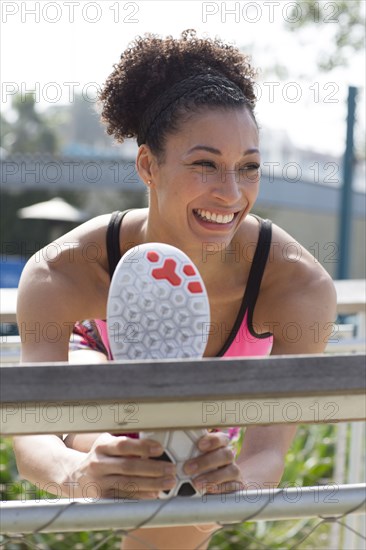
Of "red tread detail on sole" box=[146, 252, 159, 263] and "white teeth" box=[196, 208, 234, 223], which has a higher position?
"white teeth" box=[196, 208, 234, 223]

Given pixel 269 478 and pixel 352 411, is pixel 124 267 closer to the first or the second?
pixel 352 411

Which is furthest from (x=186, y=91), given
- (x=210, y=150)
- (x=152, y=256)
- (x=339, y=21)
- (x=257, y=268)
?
(x=339, y=21)

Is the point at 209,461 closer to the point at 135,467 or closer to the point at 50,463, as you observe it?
the point at 135,467

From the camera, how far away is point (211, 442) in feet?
4.03

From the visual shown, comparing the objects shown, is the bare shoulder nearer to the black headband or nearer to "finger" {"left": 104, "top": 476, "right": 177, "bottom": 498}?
the black headband

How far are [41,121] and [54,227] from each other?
92.6ft

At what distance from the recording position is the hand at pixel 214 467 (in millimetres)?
1216

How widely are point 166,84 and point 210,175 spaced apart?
0.35 metres

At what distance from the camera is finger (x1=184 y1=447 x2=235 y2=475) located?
1216mm

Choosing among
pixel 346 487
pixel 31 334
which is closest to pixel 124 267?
pixel 346 487

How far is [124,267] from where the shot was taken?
4.09 feet

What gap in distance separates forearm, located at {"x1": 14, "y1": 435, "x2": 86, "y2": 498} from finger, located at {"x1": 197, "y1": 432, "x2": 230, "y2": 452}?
0.26m

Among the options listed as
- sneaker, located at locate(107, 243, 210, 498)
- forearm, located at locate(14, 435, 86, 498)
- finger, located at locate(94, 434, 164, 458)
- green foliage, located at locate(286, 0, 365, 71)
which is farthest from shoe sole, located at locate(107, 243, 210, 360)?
green foliage, located at locate(286, 0, 365, 71)

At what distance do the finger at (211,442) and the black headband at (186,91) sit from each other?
915 millimetres
